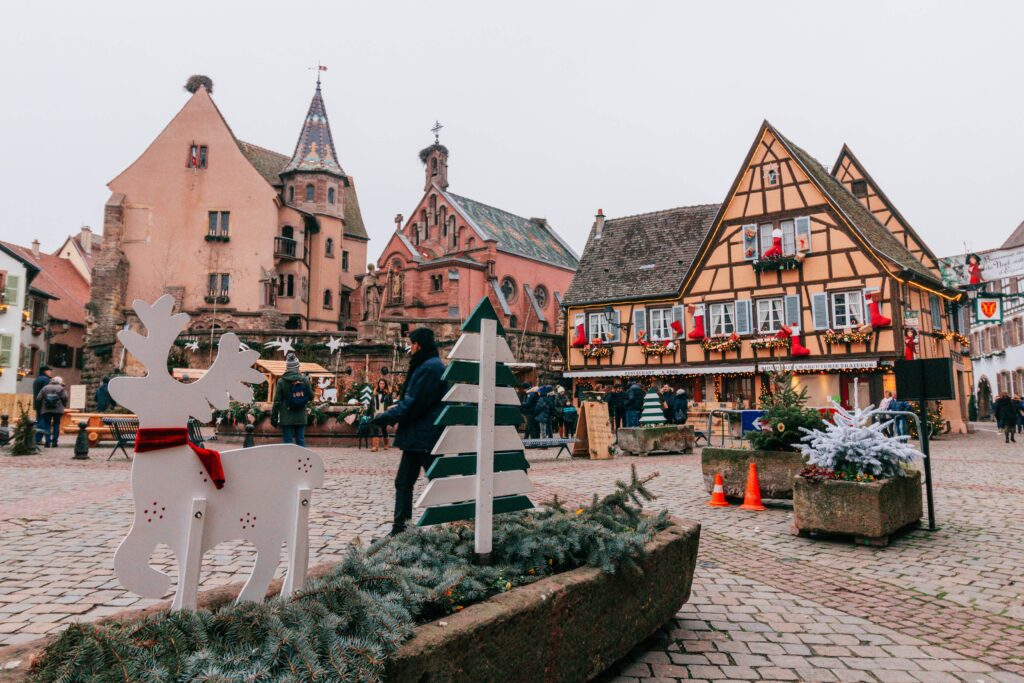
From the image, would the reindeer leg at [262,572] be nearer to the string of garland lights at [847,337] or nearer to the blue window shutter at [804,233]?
the string of garland lights at [847,337]

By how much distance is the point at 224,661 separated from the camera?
204 centimetres

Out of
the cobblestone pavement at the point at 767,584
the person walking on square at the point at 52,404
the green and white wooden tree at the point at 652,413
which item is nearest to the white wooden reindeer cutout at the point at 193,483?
the cobblestone pavement at the point at 767,584

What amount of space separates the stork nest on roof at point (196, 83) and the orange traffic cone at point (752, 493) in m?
42.0

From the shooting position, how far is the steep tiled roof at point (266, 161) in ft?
151

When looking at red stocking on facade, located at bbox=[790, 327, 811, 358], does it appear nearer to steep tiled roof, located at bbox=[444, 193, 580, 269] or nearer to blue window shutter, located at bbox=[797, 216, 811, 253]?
blue window shutter, located at bbox=[797, 216, 811, 253]

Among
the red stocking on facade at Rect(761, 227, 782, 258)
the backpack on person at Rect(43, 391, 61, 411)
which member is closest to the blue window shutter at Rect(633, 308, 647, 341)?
the red stocking on facade at Rect(761, 227, 782, 258)

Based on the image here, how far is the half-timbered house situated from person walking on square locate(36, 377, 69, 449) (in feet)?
65.5

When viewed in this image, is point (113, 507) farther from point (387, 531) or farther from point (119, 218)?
point (119, 218)

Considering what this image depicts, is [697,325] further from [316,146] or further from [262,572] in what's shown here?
[316,146]

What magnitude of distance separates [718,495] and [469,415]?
6222mm

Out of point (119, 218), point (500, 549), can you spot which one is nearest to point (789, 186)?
point (500, 549)

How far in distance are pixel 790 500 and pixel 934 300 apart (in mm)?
22193

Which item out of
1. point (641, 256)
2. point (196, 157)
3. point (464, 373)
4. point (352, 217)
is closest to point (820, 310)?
point (641, 256)

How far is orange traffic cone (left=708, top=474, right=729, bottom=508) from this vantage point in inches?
342
